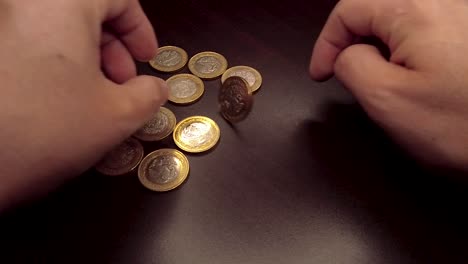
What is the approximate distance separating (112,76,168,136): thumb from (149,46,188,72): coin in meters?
0.23

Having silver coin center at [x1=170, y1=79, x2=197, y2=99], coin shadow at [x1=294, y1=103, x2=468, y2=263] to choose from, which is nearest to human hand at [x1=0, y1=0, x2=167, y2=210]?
silver coin center at [x1=170, y1=79, x2=197, y2=99]

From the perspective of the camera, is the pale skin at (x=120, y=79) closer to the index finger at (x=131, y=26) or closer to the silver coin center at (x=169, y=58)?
the index finger at (x=131, y=26)

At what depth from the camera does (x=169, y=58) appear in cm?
102

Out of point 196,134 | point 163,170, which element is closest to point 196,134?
point 196,134

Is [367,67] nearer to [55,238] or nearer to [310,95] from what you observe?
[310,95]

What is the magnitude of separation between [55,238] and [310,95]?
57cm

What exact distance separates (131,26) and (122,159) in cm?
25

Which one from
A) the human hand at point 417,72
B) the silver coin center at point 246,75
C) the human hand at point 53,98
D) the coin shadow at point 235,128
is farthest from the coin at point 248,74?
the human hand at point 53,98

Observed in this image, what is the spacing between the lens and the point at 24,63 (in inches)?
24.0

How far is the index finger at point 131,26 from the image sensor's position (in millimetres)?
756

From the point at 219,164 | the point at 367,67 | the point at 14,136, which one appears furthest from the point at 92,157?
the point at 367,67

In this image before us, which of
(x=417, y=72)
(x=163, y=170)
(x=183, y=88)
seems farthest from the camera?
(x=183, y=88)

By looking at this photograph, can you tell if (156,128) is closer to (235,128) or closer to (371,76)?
(235,128)

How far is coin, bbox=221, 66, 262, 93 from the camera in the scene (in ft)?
3.15
